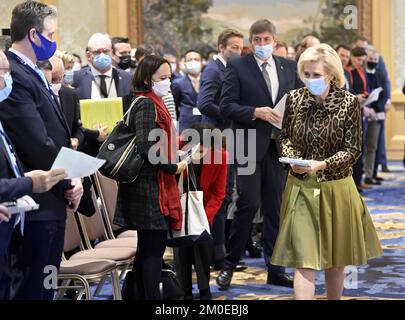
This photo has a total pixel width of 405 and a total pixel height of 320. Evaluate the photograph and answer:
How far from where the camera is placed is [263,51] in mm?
7105

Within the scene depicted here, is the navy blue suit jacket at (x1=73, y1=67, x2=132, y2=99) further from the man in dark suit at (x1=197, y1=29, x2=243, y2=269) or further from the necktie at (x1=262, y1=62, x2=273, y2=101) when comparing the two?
the necktie at (x1=262, y1=62, x2=273, y2=101)

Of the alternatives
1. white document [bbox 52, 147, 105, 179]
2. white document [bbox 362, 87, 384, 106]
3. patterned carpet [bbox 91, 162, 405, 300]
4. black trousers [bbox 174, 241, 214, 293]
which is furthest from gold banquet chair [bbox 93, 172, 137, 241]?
white document [bbox 362, 87, 384, 106]

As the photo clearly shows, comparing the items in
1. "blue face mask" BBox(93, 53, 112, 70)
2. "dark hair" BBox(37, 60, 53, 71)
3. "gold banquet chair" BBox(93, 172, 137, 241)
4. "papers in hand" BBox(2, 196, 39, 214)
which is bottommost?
"gold banquet chair" BBox(93, 172, 137, 241)

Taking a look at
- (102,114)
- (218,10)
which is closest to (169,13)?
(218,10)

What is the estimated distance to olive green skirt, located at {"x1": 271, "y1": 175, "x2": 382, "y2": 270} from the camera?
538 cm

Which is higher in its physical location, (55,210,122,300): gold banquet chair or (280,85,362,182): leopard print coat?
(280,85,362,182): leopard print coat

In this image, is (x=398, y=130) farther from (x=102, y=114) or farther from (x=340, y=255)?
(x=340, y=255)

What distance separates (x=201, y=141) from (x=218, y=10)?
1164 cm

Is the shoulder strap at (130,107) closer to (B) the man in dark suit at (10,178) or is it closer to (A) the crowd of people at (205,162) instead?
(A) the crowd of people at (205,162)

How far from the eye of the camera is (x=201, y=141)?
21.4 ft

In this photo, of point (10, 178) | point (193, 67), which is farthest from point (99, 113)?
point (10, 178)

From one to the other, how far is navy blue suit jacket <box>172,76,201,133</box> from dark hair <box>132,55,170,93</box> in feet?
12.4

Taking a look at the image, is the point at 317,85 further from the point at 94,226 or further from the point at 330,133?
the point at 94,226

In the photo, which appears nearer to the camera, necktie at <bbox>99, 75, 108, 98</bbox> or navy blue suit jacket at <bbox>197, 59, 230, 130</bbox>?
necktie at <bbox>99, 75, 108, 98</bbox>
